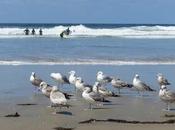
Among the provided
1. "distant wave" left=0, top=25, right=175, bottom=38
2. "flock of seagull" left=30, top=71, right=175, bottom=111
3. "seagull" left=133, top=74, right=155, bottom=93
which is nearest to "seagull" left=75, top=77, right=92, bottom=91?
"flock of seagull" left=30, top=71, right=175, bottom=111

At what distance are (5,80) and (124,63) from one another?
Answer: 7862 millimetres

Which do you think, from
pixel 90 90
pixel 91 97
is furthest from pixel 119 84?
pixel 91 97

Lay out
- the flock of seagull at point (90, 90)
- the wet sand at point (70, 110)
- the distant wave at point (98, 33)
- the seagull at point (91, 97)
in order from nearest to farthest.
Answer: the wet sand at point (70, 110)
the flock of seagull at point (90, 90)
the seagull at point (91, 97)
the distant wave at point (98, 33)

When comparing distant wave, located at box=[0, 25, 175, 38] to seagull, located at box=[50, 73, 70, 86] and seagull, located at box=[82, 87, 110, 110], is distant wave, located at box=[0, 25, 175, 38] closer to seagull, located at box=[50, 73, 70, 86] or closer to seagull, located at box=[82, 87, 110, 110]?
seagull, located at box=[50, 73, 70, 86]

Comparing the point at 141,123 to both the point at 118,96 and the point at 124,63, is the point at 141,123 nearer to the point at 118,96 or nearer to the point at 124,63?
the point at 118,96

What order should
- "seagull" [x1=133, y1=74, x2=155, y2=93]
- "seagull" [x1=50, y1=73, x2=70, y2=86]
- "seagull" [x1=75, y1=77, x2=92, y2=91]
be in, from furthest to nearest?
"seagull" [x1=50, y1=73, x2=70, y2=86] → "seagull" [x1=133, y1=74, x2=155, y2=93] → "seagull" [x1=75, y1=77, x2=92, y2=91]

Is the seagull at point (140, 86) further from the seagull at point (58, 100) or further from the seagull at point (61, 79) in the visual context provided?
the seagull at point (58, 100)

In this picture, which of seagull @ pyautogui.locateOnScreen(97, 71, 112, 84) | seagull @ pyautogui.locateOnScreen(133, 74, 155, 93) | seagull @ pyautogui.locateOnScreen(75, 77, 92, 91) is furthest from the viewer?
seagull @ pyautogui.locateOnScreen(97, 71, 112, 84)

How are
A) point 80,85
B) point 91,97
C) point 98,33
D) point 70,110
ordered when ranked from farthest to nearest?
point 98,33 → point 80,85 → point 91,97 → point 70,110

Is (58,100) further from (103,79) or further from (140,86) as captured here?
(103,79)

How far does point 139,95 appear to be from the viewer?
50.4ft

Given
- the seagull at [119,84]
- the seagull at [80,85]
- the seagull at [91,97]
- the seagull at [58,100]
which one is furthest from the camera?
the seagull at [119,84]

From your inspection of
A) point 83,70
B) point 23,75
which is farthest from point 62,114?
point 83,70

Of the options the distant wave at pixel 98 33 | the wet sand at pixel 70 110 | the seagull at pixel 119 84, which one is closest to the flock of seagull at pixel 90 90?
the seagull at pixel 119 84
